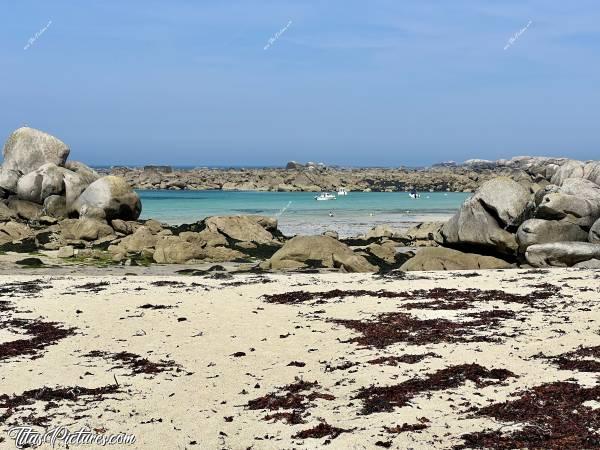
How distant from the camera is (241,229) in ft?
129

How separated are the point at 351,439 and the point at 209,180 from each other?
13041 cm

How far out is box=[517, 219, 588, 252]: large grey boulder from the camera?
1065 inches

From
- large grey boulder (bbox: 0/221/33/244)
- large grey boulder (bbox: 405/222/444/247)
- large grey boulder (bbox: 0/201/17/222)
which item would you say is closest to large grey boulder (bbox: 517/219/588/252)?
large grey boulder (bbox: 405/222/444/247)

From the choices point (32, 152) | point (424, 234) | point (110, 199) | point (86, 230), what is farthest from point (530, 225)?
point (32, 152)

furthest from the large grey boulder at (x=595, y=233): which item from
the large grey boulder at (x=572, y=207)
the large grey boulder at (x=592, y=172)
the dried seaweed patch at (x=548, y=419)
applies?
the dried seaweed patch at (x=548, y=419)

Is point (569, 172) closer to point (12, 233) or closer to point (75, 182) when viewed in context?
point (12, 233)

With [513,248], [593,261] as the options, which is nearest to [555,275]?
[593,261]

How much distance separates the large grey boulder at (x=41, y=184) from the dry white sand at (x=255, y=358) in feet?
87.0

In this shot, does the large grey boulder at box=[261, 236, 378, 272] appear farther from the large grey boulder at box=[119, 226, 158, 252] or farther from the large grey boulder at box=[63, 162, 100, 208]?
the large grey boulder at box=[63, 162, 100, 208]

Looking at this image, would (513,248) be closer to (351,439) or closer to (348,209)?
(351,439)

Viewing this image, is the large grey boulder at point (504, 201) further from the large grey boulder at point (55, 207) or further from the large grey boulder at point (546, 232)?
the large grey boulder at point (55, 207)

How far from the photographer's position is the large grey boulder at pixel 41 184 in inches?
1864

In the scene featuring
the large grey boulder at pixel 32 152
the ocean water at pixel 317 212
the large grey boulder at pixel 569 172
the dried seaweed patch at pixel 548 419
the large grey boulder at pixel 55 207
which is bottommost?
the ocean water at pixel 317 212

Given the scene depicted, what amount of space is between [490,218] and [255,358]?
60.4 feet
